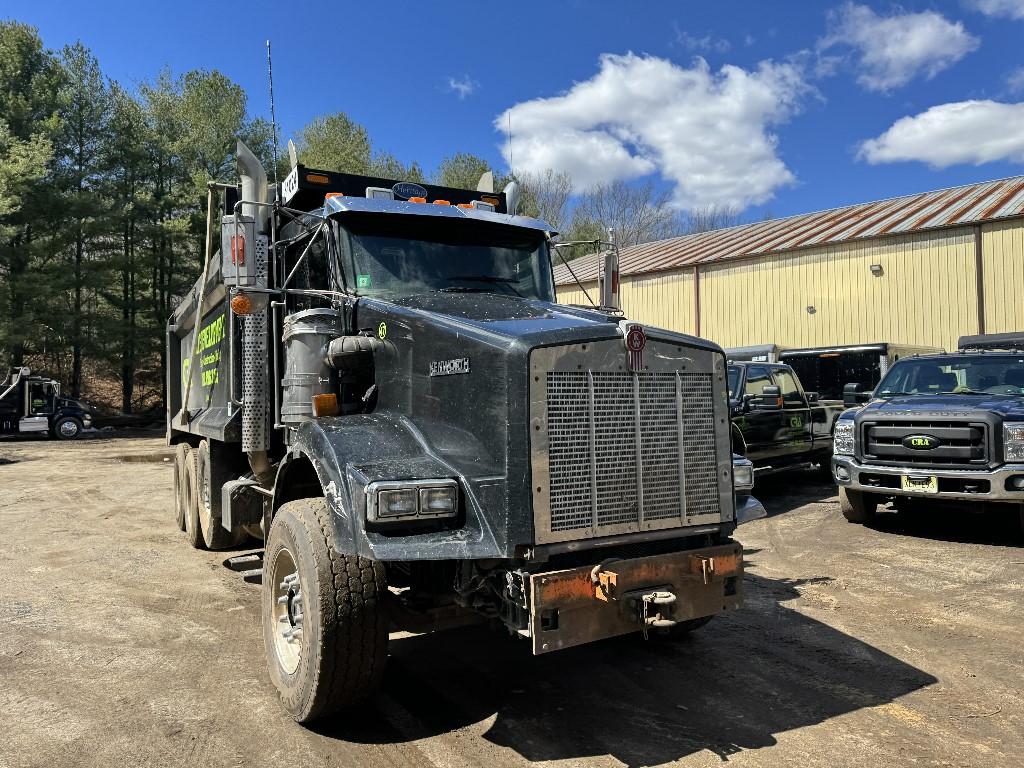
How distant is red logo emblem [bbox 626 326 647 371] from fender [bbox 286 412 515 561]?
2.91ft

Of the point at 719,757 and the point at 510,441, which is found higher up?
the point at 510,441

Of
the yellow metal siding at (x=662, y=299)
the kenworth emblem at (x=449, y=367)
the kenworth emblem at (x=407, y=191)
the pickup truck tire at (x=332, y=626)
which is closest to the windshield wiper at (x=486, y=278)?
the kenworth emblem at (x=407, y=191)

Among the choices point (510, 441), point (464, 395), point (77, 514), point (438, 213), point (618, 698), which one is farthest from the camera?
point (77, 514)

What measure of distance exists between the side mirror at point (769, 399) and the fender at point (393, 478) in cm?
700

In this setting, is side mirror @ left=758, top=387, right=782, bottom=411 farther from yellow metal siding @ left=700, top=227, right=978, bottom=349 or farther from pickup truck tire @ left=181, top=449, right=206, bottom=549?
yellow metal siding @ left=700, top=227, right=978, bottom=349

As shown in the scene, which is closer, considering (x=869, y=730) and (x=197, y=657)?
(x=869, y=730)

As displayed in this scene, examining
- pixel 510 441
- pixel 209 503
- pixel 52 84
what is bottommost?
pixel 209 503

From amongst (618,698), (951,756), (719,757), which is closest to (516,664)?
(618,698)

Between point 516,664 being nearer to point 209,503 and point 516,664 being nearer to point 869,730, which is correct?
point 869,730

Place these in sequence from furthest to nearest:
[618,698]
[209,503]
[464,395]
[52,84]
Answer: [52,84]
[209,503]
[618,698]
[464,395]

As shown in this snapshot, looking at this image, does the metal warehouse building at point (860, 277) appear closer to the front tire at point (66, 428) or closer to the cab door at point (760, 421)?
the cab door at point (760, 421)

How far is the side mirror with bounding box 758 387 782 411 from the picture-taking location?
9844mm

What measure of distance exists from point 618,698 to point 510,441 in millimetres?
1787

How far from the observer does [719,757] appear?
11.5 feet
